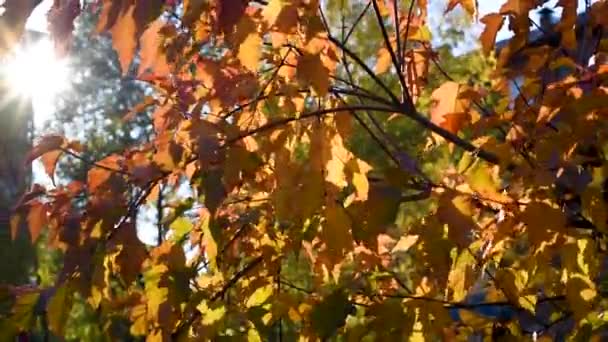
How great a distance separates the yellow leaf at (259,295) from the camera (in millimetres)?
2432

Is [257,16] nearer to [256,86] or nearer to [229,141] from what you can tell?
[256,86]

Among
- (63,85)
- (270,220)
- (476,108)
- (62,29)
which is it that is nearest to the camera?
(62,29)

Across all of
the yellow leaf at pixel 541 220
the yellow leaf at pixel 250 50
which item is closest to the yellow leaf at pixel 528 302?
the yellow leaf at pixel 541 220

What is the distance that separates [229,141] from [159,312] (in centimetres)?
41

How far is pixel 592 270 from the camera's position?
2062 millimetres

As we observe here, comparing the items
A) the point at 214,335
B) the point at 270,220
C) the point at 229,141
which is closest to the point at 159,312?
the point at 214,335

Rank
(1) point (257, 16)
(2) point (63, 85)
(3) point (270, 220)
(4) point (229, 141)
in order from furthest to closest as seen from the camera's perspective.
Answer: (2) point (63, 85) < (3) point (270, 220) < (1) point (257, 16) < (4) point (229, 141)

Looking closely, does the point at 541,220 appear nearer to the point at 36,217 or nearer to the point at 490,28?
the point at 490,28

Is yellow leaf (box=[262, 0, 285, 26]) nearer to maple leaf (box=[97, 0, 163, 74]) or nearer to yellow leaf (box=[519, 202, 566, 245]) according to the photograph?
maple leaf (box=[97, 0, 163, 74])

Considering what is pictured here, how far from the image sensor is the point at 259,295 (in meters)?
2.45

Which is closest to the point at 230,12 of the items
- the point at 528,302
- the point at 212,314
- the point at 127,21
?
the point at 127,21

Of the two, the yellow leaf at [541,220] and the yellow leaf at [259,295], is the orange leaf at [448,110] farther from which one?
the yellow leaf at [259,295]

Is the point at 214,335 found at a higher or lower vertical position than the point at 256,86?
lower

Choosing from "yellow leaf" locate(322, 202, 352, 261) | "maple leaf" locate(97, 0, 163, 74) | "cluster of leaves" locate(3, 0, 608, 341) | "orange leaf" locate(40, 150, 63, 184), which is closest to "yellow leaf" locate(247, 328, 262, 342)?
"cluster of leaves" locate(3, 0, 608, 341)
